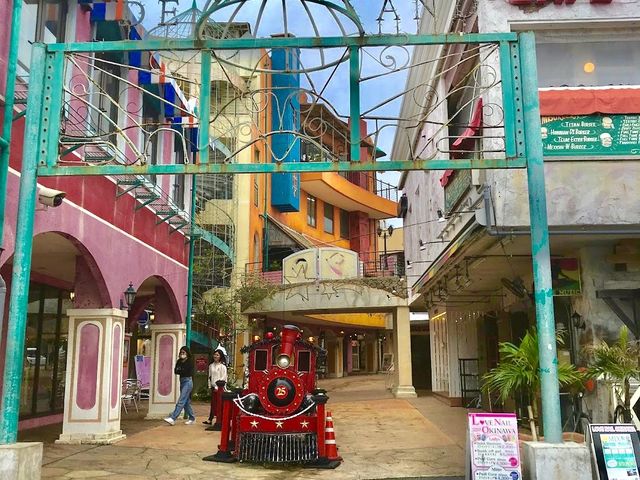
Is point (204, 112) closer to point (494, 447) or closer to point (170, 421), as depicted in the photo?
point (494, 447)

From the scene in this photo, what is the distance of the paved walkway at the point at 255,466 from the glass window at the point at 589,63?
5754mm

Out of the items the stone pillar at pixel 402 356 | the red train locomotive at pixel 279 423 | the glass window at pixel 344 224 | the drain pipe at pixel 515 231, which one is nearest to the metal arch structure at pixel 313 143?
the drain pipe at pixel 515 231

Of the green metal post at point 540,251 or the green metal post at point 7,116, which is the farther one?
the green metal post at point 7,116

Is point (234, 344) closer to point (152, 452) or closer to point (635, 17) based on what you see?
point (152, 452)

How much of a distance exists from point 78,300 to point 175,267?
3900 mm

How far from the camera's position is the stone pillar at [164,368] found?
Answer: 14.8 meters

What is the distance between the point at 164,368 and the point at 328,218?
22786 millimetres

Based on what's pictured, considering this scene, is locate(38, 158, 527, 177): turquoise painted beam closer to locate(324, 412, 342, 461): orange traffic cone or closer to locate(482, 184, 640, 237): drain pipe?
locate(482, 184, 640, 237): drain pipe

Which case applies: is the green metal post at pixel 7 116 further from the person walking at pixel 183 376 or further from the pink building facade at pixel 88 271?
the person walking at pixel 183 376

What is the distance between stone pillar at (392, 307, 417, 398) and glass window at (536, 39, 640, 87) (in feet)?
43.8

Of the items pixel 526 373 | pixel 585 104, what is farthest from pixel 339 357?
pixel 526 373

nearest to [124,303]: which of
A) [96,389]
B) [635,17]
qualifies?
[96,389]

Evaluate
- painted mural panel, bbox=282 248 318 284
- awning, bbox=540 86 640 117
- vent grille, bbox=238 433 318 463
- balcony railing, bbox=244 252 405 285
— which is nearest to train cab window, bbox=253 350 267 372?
vent grille, bbox=238 433 318 463

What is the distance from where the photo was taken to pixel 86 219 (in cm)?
1005
